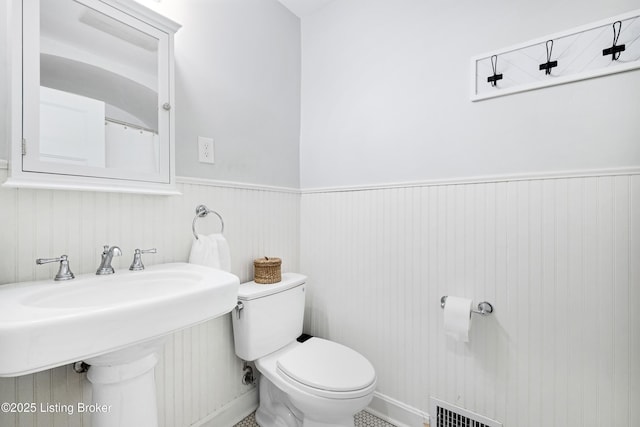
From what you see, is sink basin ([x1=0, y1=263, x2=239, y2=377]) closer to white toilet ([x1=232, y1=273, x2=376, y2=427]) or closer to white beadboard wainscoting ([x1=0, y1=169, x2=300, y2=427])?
white beadboard wainscoting ([x1=0, y1=169, x2=300, y2=427])

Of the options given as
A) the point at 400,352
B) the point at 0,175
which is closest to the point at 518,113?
the point at 400,352

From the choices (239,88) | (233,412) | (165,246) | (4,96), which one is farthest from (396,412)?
(4,96)

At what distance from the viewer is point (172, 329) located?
2.46ft

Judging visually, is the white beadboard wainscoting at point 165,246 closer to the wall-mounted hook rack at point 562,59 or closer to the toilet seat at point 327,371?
the toilet seat at point 327,371

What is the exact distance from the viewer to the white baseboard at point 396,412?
1.39m

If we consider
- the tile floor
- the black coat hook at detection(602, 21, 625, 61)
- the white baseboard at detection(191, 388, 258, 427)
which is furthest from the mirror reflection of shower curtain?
the black coat hook at detection(602, 21, 625, 61)

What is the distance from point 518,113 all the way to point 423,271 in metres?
0.79

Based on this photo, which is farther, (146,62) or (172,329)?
(146,62)

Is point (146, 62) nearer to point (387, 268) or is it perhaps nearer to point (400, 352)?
point (387, 268)

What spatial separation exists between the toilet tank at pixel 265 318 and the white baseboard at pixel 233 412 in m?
0.31

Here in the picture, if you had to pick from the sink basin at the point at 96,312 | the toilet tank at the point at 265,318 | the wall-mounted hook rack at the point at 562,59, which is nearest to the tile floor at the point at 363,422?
the toilet tank at the point at 265,318

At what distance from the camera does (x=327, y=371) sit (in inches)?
47.4

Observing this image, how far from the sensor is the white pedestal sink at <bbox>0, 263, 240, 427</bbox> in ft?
1.85

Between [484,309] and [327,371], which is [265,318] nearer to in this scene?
[327,371]
